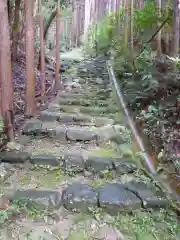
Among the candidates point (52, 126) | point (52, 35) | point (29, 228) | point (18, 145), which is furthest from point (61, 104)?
point (52, 35)

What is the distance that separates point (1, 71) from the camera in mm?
4484

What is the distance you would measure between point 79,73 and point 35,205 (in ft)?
25.4

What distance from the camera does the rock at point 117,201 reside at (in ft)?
10.9

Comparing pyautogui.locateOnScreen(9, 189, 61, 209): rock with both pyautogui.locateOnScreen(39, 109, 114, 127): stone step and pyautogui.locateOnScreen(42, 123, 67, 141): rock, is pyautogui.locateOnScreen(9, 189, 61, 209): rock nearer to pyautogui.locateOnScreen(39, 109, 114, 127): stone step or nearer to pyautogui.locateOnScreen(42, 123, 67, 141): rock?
pyautogui.locateOnScreen(42, 123, 67, 141): rock

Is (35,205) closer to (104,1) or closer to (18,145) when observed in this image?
(18,145)

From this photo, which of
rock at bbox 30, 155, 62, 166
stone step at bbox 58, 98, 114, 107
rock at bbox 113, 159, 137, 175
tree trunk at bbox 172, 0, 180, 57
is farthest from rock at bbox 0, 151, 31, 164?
tree trunk at bbox 172, 0, 180, 57

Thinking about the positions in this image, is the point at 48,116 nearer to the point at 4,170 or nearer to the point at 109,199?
the point at 4,170

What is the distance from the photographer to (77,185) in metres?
3.69

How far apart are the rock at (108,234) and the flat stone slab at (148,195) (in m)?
0.54

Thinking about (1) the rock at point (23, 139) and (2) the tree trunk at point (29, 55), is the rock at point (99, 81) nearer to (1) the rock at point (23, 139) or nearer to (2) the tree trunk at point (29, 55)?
(2) the tree trunk at point (29, 55)

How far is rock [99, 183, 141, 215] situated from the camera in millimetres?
3316

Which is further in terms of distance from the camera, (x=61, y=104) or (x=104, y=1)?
(x=104, y=1)

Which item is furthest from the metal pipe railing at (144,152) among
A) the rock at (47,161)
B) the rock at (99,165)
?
the rock at (47,161)

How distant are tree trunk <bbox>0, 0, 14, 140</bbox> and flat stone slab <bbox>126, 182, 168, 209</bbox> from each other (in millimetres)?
1975
